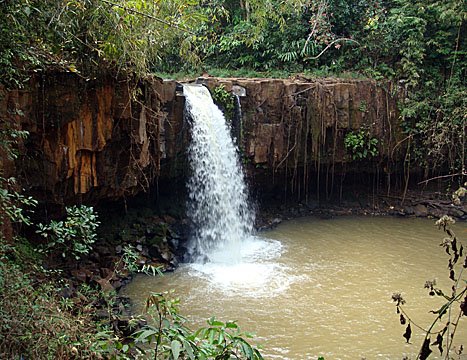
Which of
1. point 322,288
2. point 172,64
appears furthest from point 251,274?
point 172,64

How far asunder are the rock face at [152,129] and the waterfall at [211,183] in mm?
301

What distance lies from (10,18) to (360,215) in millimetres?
8737

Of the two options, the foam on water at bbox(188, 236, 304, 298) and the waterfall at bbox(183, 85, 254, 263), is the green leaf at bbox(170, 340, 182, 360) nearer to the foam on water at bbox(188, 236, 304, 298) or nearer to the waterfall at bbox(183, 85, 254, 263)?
the foam on water at bbox(188, 236, 304, 298)

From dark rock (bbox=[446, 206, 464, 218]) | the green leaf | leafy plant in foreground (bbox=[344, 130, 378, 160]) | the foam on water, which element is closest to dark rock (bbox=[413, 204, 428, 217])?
dark rock (bbox=[446, 206, 464, 218])

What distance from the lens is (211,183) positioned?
29.6 ft

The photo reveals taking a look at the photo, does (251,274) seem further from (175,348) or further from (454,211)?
(454,211)

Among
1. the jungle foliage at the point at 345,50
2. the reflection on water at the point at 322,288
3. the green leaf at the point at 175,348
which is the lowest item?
the reflection on water at the point at 322,288

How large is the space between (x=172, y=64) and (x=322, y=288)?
870 cm

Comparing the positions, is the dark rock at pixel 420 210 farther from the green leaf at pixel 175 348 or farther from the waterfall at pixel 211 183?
the green leaf at pixel 175 348

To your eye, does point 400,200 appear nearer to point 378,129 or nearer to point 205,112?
point 378,129

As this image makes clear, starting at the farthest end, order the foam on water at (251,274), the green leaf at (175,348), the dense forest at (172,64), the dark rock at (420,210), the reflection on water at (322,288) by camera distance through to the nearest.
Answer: the dark rock at (420,210)
the foam on water at (251,274)
the reflection on water at (322,288)
the dense forest at (172,64)
the green leaf at (175,348)

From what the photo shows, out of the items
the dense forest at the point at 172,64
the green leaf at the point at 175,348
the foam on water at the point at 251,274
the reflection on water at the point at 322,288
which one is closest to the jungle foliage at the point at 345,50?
the dense forest at the point at 172,64

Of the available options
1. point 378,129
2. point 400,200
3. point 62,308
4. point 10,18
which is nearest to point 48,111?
point 10,18

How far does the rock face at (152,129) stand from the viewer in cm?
581
